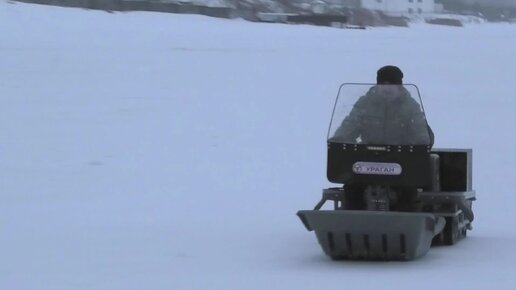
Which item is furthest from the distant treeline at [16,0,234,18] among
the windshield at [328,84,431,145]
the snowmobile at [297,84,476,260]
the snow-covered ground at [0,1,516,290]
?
the snowmobile at [297,84,476,260]

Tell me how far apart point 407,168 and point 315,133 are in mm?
9617

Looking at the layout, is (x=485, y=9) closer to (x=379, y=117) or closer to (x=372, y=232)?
(x=379, y=117)

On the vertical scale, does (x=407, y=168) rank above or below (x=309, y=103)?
above

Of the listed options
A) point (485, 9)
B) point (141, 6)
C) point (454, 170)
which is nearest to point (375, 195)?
point (454, 170)

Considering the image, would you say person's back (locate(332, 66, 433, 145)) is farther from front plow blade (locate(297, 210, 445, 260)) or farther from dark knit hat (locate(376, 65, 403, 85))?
front plow blade (locate(297, 210, 445, 260))

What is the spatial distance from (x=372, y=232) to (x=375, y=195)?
0.43 meters

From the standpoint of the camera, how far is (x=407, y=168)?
8.09 metres

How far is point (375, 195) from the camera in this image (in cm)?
826

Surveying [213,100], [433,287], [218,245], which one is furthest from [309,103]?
[433,287]

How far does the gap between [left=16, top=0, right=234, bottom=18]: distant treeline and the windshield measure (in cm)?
2957

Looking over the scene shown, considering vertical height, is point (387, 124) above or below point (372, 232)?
above

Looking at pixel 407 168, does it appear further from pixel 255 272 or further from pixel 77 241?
pixel 77 241

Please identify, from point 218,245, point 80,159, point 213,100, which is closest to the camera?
point 218,245

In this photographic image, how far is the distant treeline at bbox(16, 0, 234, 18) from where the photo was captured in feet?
130
